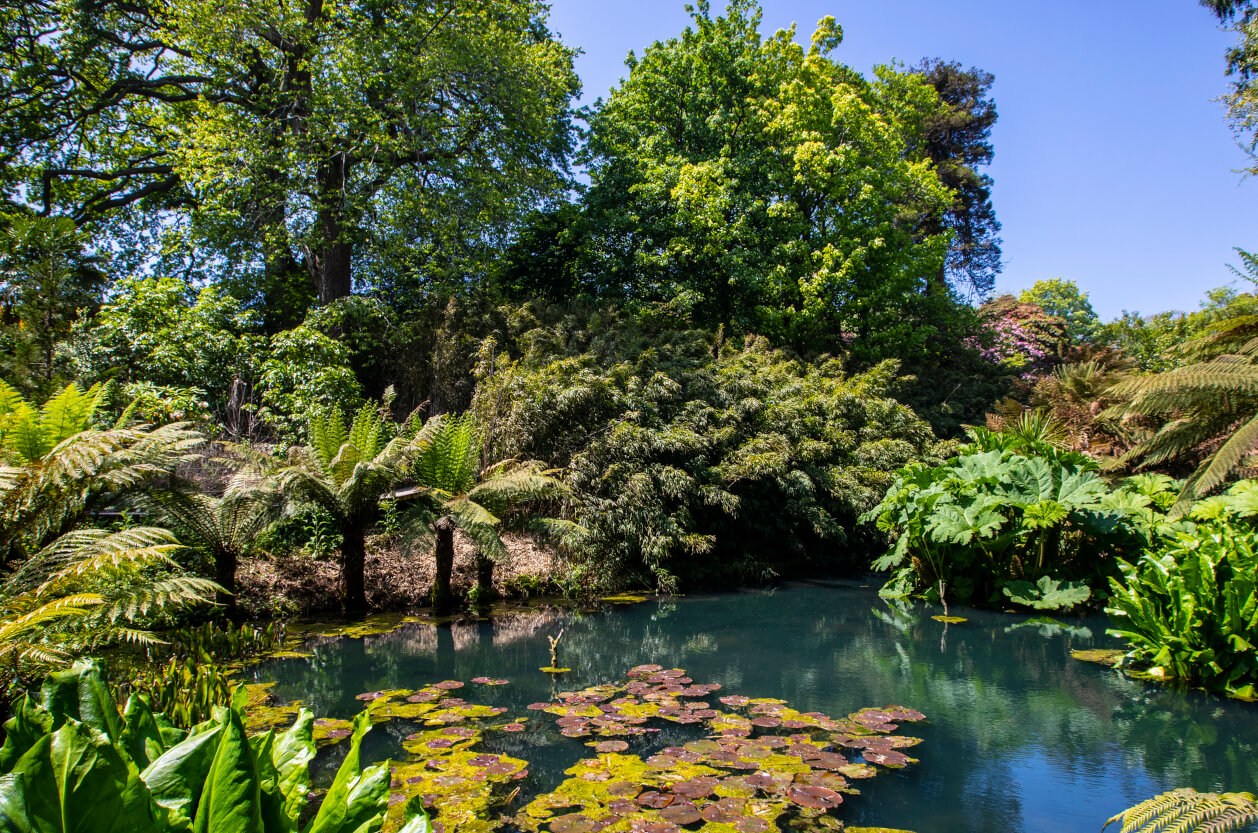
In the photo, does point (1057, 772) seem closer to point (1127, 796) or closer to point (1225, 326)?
point (1127, 796)

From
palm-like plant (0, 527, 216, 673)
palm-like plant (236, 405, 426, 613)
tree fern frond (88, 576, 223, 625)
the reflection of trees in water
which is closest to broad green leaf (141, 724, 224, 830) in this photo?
palm-like plant (0, 527, 216, 673)

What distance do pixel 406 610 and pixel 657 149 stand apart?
11.0 meters

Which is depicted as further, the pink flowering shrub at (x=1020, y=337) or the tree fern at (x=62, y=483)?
the pink flowering shrub at (x=1020, y=337)

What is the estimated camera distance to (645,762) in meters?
3.50

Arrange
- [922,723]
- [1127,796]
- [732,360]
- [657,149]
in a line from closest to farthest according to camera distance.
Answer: [1127,796], [922,723], [732,360], [657,149]

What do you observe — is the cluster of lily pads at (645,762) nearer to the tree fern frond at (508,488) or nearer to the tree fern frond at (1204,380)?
the tree fern frond at (508,488)

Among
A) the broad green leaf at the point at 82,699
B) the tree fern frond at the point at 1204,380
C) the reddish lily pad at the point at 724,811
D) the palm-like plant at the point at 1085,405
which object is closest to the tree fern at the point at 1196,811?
the reddish lily pad at the point at 724,811

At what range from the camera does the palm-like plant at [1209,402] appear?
6.10 meters

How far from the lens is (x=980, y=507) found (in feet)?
23.5

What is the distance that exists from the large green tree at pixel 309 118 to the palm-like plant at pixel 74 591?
25.7 feet

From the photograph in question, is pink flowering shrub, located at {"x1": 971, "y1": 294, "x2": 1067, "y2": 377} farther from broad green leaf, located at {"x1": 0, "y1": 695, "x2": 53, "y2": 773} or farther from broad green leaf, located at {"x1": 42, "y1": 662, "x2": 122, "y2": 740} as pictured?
broad green leaf, located at {"x1": 0, "y1": 695, "x2": 53, "y2": 773}

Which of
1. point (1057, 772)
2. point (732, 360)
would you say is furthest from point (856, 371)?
point (1057, 772)

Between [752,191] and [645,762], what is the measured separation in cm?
1323

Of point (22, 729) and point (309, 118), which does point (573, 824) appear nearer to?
point (22, 729)
